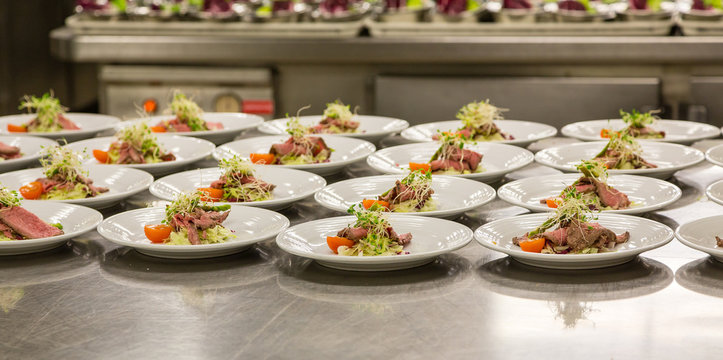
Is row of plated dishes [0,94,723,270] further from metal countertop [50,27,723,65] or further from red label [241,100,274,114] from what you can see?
red label [241,100,274,114]

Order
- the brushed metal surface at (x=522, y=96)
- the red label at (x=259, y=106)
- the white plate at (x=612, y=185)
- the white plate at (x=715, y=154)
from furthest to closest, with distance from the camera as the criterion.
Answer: the red label at (x=259, y=106) < the brushed metal surface at (x=522, y=96) < the white plate at (x=715, y=154) < the white plate at (x=612, y=185)

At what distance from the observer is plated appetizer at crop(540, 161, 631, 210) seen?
2605mm

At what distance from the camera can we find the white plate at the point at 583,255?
2.11 m

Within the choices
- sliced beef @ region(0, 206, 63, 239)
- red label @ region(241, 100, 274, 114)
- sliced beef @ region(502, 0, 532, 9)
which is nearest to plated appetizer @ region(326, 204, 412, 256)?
sliced beef @ region(0, 206, 63, 239)

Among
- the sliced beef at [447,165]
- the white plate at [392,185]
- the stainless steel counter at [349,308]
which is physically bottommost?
the stainless steel counter at [349,308]

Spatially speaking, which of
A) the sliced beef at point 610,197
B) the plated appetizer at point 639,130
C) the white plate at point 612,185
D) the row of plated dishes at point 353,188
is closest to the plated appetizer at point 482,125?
the row of plated dishes at point 353,188

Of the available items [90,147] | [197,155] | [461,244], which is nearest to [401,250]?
[461,244]

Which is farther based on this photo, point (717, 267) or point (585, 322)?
point (717, 267)

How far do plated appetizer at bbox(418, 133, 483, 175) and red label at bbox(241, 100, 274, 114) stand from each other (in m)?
2.44

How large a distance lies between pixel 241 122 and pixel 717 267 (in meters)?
2.53

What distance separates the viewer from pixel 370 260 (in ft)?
6.93

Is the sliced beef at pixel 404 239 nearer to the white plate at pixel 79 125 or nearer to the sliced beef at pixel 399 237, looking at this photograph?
the sliced beef at pixel 399 237

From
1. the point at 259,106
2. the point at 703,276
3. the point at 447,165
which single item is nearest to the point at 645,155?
the point at 447,165

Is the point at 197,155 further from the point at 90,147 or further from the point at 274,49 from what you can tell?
the point at 274,49
